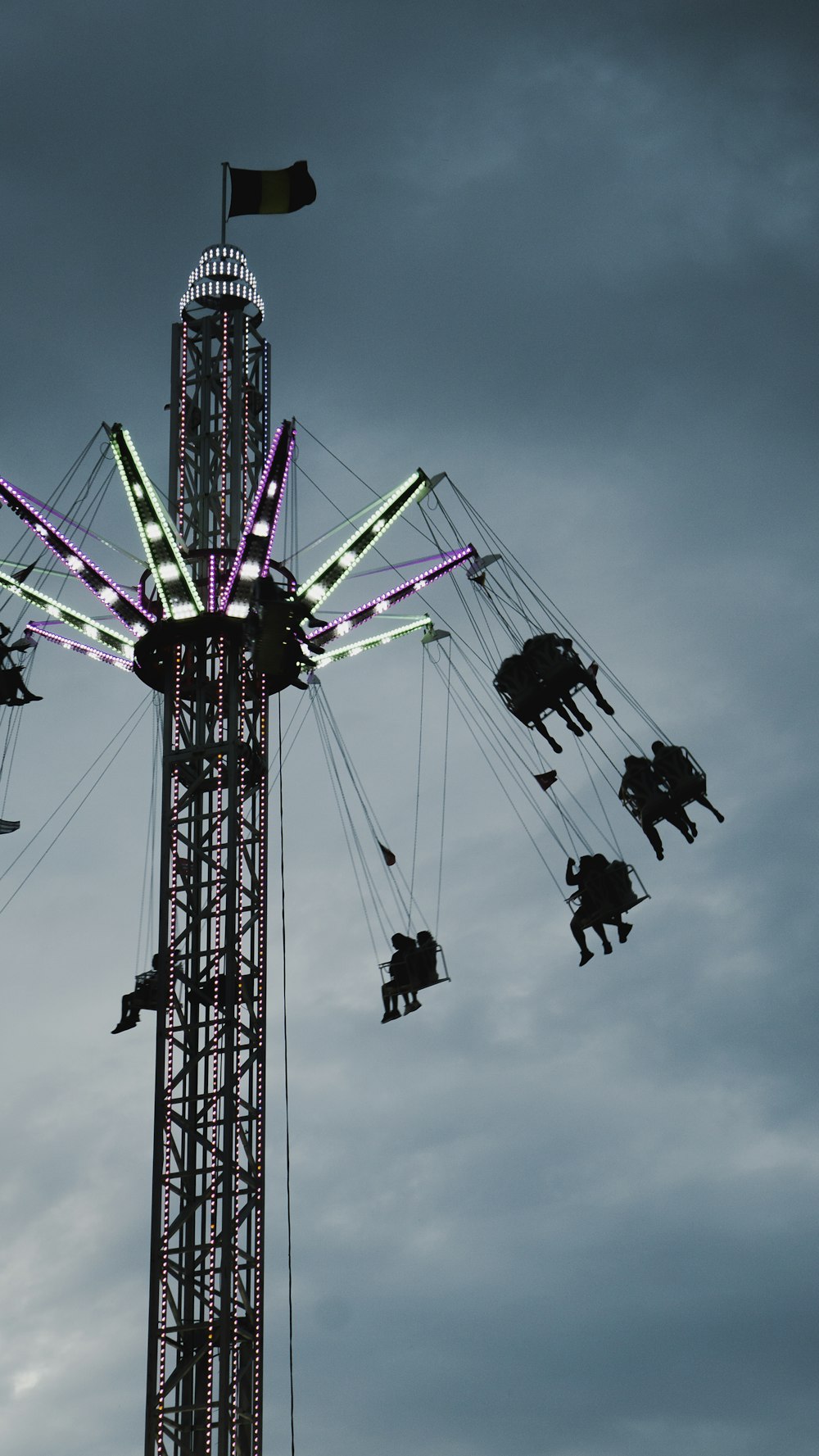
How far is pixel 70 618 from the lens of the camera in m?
41.9

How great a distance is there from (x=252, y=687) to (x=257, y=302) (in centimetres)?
881

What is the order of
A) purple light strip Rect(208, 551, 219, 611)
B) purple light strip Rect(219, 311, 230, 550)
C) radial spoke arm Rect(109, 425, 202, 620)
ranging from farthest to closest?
1. purple light strip Rect(219, 311, 230, 550)
2. purple light strip Rect(208, 551, 219, 611)
3. radial spoke arm Rect(109, 425, 202, 620)

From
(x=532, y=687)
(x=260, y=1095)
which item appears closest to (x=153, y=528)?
(x=532, y=687)

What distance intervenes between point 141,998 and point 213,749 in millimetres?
4578

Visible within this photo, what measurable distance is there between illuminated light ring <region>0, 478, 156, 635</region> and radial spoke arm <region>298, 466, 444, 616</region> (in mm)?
3041

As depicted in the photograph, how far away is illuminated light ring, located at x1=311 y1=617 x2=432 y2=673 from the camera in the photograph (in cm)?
4266

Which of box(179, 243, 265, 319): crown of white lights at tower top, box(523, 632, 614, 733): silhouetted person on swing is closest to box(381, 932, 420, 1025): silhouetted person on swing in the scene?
box(523, 632, 614, 733): silhouetted person on swing

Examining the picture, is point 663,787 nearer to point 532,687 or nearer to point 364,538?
point 532,687

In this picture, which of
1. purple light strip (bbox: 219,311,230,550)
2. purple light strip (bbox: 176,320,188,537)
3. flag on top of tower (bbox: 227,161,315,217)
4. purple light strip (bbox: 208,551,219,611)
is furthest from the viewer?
flag on top of tower (bbox: 227,161,315,217)

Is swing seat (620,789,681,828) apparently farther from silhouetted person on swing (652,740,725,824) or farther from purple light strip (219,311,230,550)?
purple light strip (219,311,230,550)

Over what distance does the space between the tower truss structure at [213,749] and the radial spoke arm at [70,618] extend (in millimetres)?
34

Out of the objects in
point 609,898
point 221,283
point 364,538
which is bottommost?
point 609,898

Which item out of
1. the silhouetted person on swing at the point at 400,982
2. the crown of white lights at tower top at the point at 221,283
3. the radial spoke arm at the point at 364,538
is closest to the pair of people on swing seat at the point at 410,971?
the silhouetted person on swing at the point at 400,982

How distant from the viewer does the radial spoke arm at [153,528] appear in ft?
131
